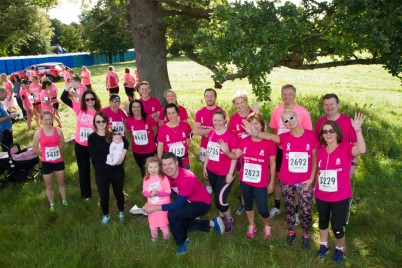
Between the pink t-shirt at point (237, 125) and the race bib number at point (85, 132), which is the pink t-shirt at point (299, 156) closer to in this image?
the pink t-shirt at point (237, 125)

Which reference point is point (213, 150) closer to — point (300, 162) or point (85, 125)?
point (300, 162)

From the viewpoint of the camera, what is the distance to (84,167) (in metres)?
5.75

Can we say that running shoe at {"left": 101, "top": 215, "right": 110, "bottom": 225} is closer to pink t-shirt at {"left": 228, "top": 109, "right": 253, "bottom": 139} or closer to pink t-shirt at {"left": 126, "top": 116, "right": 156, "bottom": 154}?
pink t-shirt at {"left": 126, "top": 116, "right": 156, "bottom": 154}

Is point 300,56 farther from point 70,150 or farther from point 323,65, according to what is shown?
point 70,150

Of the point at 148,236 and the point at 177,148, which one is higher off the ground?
the point at 177,148

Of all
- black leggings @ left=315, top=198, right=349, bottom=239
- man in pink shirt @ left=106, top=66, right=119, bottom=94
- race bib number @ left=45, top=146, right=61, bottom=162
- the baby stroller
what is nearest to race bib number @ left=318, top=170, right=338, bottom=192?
black leggings @ left=315, top=198, right=349, bottom=239

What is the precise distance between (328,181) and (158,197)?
203 cm

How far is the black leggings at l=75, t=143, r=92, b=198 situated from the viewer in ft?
18.5

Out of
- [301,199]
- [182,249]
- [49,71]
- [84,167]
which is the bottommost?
[182,249]

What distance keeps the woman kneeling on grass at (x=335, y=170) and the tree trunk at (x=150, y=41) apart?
18.9ft

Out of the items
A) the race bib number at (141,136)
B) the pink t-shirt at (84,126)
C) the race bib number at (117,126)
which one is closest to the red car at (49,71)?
the pink t-shirt at (84,126)

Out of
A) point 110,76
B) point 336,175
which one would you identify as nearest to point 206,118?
point 336,175

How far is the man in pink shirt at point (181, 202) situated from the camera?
421 cm

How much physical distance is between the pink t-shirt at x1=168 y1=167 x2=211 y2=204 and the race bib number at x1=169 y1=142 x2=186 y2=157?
2.27 ft
